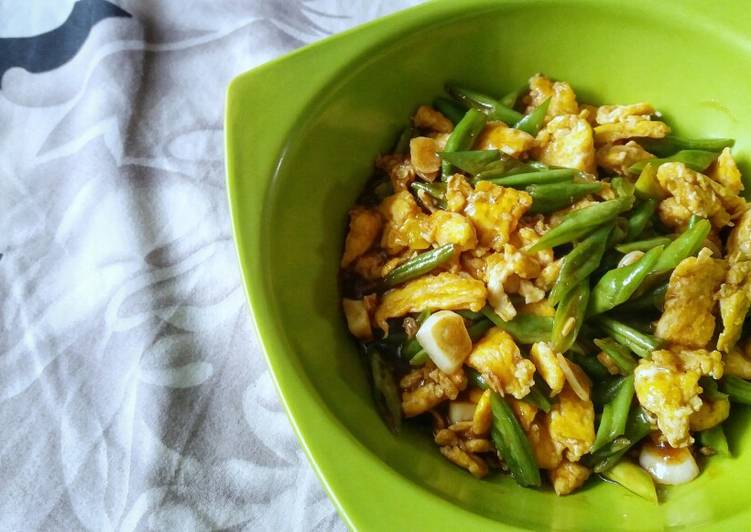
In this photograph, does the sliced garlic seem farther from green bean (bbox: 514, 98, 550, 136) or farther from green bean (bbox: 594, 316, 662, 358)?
green bean (bbox: 514, 98, 550, 136)

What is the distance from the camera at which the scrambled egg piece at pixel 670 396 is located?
1416mm

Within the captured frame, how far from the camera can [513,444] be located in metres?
1.46

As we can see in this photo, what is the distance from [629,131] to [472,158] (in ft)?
1.35

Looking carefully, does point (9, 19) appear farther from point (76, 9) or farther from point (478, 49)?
point (478, 49)

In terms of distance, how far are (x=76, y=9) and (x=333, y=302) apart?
58.8 inches

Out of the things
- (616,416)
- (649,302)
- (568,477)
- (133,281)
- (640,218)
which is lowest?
(133,281)

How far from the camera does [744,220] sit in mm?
1664

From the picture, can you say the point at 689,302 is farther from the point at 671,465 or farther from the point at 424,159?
the point at 424,159

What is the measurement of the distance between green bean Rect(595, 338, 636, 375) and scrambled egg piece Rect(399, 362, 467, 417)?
293 mm

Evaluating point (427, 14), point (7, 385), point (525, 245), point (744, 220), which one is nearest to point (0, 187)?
point (7, 385)

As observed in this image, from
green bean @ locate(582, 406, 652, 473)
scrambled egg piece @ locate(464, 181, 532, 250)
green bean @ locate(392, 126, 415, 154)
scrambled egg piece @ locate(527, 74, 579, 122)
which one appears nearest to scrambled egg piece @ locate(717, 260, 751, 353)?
green bean @ locate(582, 406, 652, 473)

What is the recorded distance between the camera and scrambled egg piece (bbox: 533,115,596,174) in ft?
5.52

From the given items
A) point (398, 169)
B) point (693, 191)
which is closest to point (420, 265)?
point (398, 169)

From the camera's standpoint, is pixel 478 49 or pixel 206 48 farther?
pixel 206 48
